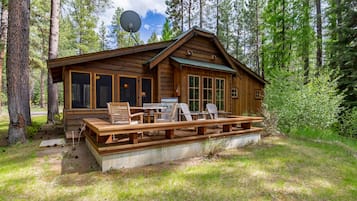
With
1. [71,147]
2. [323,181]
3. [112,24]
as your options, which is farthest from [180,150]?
[112,24]

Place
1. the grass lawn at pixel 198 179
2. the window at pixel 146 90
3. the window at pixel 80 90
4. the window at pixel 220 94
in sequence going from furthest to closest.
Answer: the window at pixel 220 94
the window at pixel 146 90
the window at pixel 80 90
the grass lawn at pixel 198 179

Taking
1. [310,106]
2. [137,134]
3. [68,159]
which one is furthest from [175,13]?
[68,159]

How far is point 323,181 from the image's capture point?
334 cm

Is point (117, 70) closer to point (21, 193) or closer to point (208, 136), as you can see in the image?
point (208, 136)

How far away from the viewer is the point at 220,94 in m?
9.23

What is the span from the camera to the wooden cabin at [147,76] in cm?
643

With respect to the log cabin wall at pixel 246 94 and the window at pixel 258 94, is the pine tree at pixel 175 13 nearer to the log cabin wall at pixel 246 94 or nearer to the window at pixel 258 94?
the log cabin wall at pixel 246 94

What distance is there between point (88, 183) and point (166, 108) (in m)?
3.17

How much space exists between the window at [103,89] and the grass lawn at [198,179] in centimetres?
259

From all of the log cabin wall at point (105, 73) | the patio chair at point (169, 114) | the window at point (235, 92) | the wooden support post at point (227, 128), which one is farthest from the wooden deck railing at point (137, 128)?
the window at point (235, 92)

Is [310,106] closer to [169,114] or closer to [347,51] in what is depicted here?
[347,51]

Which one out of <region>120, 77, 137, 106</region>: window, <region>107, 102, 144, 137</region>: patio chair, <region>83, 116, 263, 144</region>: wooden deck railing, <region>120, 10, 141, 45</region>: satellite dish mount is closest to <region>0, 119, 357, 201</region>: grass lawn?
<region>83, 116, 263, 144</region>: wooden deck railing

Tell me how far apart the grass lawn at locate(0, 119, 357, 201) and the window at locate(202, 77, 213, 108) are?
13.5 feet

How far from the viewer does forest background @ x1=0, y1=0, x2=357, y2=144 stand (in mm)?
7438
